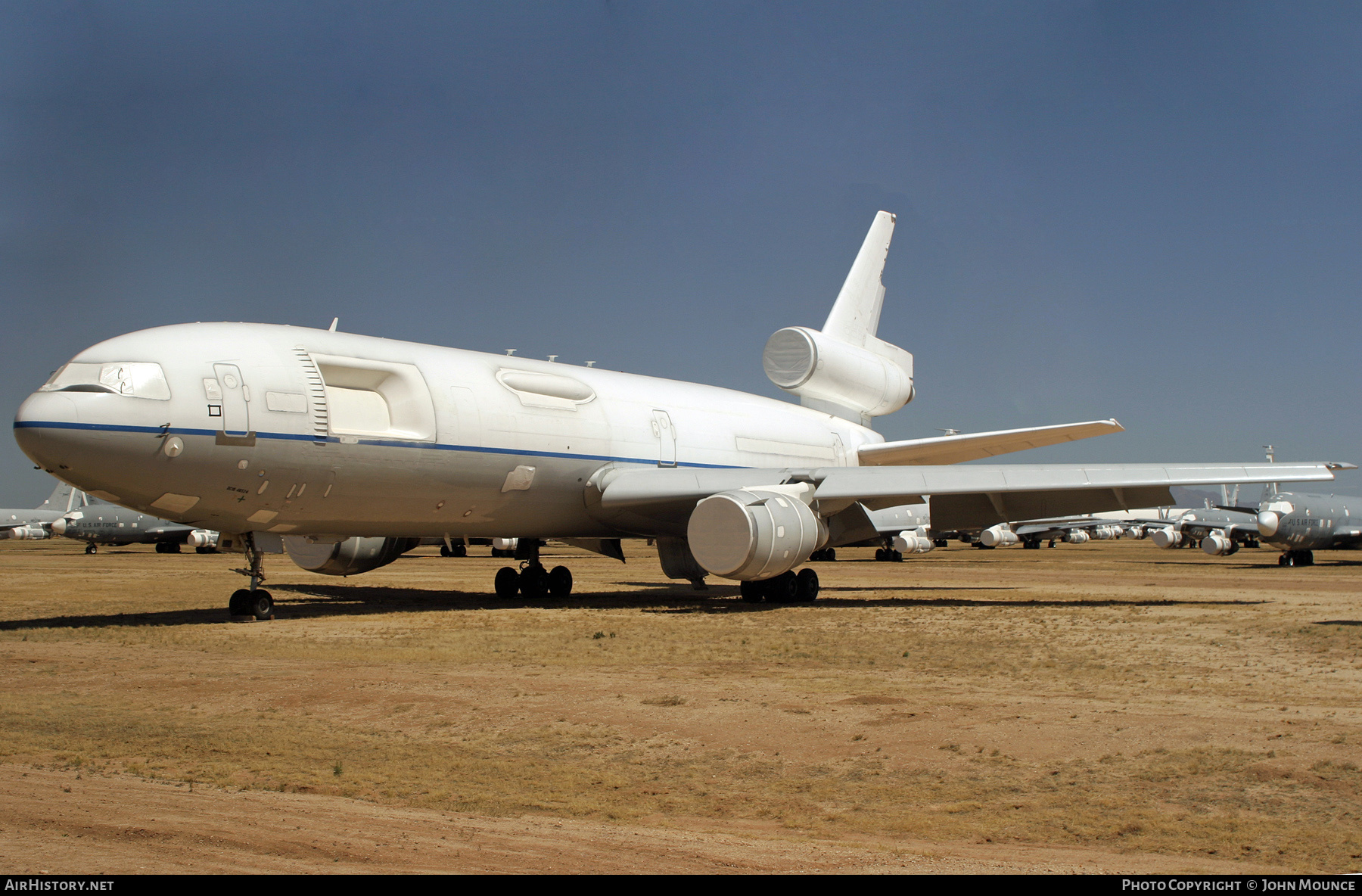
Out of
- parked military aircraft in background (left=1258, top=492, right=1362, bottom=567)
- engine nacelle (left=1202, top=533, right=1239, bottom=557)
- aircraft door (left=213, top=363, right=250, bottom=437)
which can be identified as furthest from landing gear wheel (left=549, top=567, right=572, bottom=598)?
engine nacelle (left=1202, top=533, right=1239, bottom=557)

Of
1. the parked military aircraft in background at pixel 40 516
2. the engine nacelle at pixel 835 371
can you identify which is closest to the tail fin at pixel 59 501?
the parked military aircraft in background at pixel 40 516

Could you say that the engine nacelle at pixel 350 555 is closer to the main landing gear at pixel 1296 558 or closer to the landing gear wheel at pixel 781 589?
the landing gear wheel at pixel 781 589

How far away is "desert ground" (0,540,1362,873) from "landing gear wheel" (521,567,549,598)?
18.7 ft

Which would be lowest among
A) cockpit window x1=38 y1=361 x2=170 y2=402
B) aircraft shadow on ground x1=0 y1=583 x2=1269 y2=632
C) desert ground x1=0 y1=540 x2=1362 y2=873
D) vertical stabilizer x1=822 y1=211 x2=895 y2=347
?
desert ground x1=0 y1=540 x2=1362 y2=873

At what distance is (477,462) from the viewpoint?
16.9 m

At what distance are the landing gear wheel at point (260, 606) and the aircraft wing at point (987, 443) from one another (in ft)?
46.0

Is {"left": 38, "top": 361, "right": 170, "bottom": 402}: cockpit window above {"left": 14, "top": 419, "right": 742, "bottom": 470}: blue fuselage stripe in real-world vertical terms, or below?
above

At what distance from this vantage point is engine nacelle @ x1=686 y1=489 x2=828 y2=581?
54.9 ft

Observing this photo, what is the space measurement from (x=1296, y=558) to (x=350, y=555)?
127ft

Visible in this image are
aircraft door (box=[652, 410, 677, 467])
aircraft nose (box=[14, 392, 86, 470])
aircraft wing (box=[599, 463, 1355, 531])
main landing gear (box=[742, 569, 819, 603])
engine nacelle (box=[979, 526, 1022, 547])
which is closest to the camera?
aircraft nose (box=[14, 392, 86, 470])

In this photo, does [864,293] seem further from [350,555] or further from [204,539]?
[204,539]

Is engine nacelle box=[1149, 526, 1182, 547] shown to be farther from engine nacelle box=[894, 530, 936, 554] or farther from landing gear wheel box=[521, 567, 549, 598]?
landing gear wheel box=[521, 567, 549, 598]

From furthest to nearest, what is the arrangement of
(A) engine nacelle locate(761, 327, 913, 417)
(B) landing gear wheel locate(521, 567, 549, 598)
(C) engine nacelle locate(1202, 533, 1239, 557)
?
1. (C) engine nacelle locate(1202, 533, 1239, 557)
2. (A) engine nacelle locate(761, 327, 913, 417)
3. (B) landing gear wheel locate(521, 567, 549, 598)

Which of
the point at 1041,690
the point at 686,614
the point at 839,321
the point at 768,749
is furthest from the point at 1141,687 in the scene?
the point at 839,321
